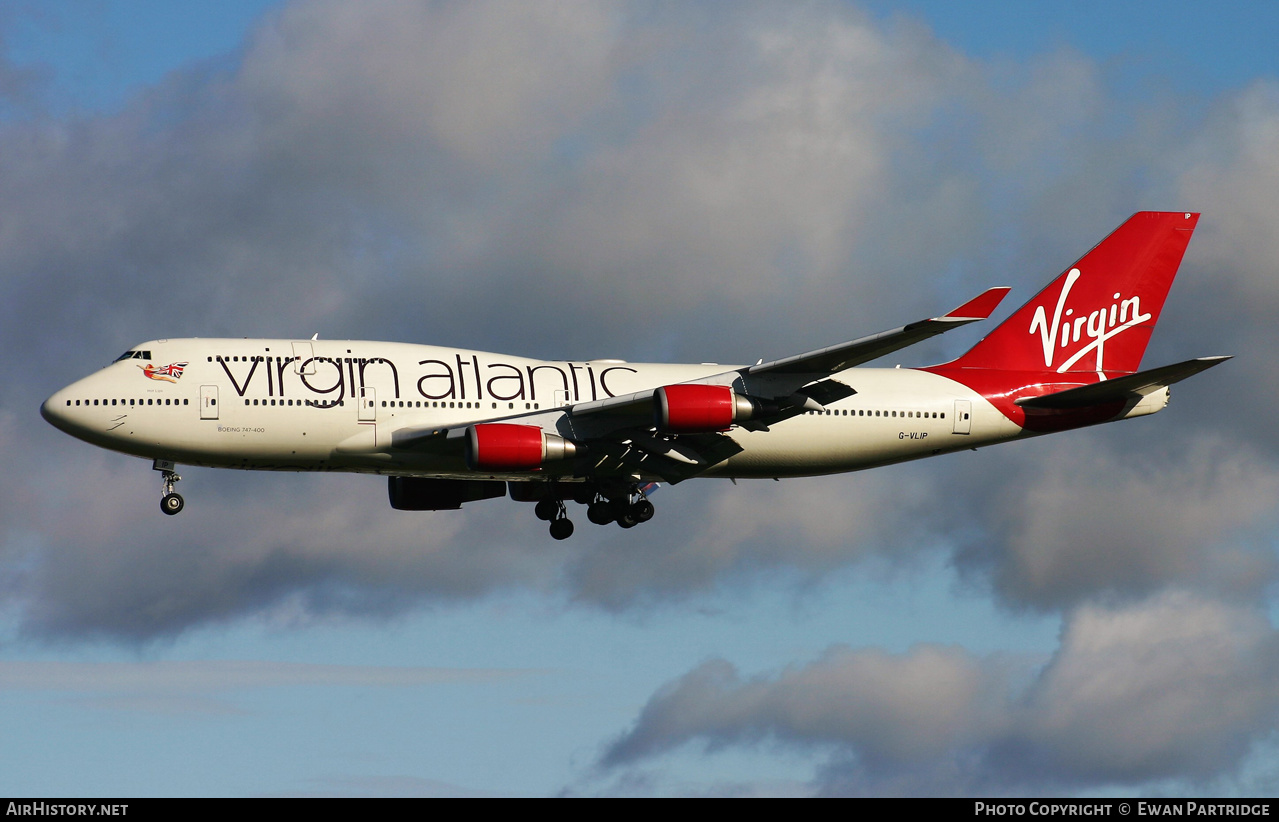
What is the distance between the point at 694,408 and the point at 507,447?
5789 mm

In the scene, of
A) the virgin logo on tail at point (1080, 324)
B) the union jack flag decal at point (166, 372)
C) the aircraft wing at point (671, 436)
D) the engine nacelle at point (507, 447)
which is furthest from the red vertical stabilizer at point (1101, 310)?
the union jack flag decal at point (166, 372)

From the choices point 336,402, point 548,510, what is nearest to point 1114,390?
point 548,510

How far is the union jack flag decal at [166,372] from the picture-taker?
4569 centimetres

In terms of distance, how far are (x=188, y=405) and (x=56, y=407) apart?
4074 millimetres

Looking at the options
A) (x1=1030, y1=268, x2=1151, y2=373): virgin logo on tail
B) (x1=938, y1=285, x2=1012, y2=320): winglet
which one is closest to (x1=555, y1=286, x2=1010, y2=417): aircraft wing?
(x1=938, y1=285, x2=1012, y2=320): winglet

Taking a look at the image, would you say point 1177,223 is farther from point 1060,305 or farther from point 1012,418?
point 1012,418

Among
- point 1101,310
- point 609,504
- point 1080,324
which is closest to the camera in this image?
point 609,504

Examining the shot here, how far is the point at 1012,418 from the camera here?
52.0 m

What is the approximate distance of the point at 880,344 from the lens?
140ft

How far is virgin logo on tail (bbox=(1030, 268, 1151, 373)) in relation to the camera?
53.9 meters

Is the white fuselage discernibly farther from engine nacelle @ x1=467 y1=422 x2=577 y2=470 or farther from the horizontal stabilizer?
the horizontal stabilizer

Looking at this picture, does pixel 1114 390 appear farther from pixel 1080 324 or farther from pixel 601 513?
pixel 601 513

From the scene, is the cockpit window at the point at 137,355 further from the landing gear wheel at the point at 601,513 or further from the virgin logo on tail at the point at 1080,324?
the virgin logo on tail at the point at 1080,324

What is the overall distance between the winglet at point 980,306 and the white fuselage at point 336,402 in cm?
1039
